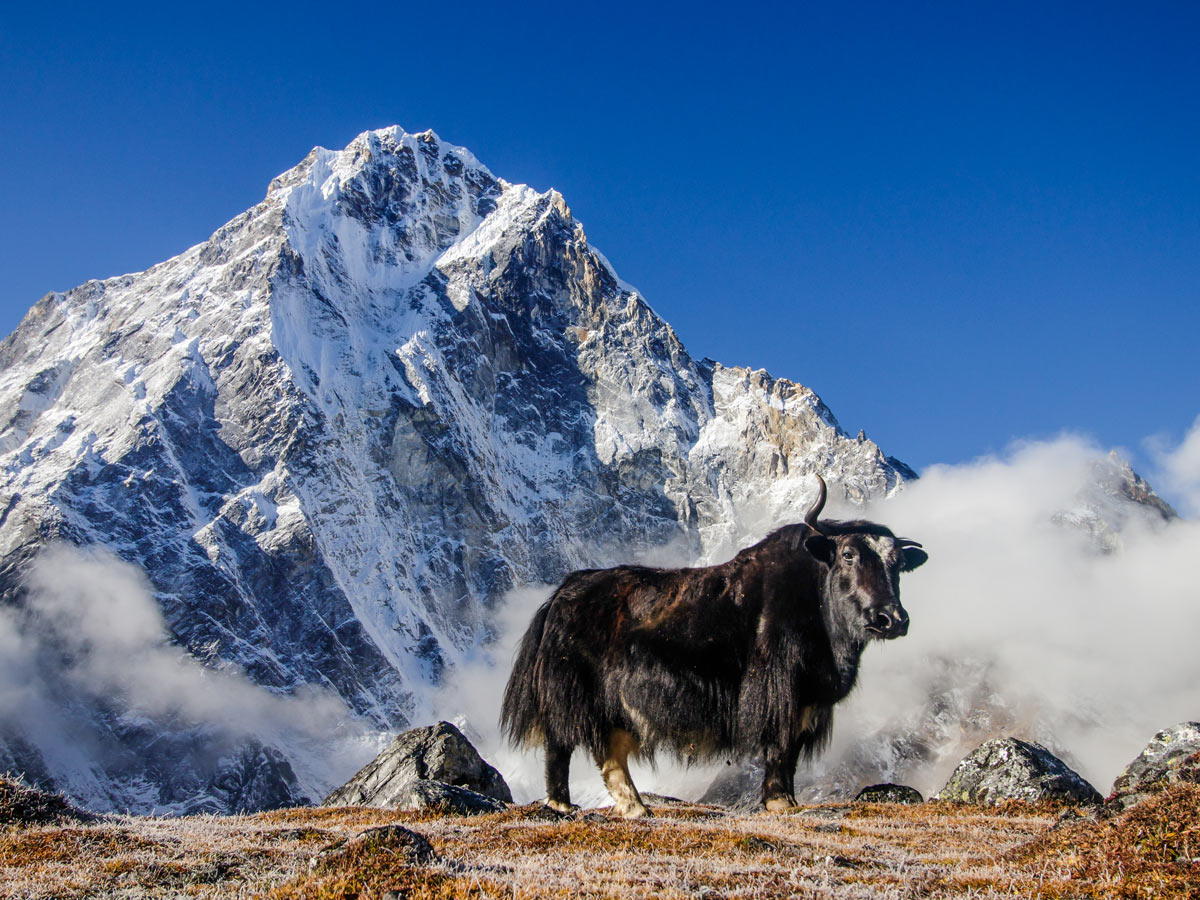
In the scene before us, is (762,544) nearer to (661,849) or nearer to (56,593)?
(661,849)

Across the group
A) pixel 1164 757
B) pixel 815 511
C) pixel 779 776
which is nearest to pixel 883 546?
pixel 815 511

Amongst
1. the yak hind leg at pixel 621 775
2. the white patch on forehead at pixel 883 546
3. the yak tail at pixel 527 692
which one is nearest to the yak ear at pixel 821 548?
the white patch on forehead at pixel 883 546

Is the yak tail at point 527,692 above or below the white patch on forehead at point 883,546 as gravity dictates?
below

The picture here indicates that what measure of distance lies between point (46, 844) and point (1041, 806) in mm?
12656

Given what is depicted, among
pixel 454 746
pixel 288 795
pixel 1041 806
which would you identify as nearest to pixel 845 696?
pixel 1041 806

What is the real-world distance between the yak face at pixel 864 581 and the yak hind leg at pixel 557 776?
4075 mm

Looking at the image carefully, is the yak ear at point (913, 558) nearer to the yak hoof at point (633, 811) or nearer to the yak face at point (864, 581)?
the yak face at point (864, 581)

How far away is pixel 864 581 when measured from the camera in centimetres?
1305

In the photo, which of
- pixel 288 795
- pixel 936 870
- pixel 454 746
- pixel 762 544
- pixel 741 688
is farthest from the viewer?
pixel 288 795

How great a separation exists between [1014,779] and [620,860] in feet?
33.0

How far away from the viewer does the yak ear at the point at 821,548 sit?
13.4m

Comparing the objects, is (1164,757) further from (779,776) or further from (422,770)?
(422,770)

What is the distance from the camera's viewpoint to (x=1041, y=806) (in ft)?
46.5

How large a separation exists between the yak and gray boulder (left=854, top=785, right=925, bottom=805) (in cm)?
394
